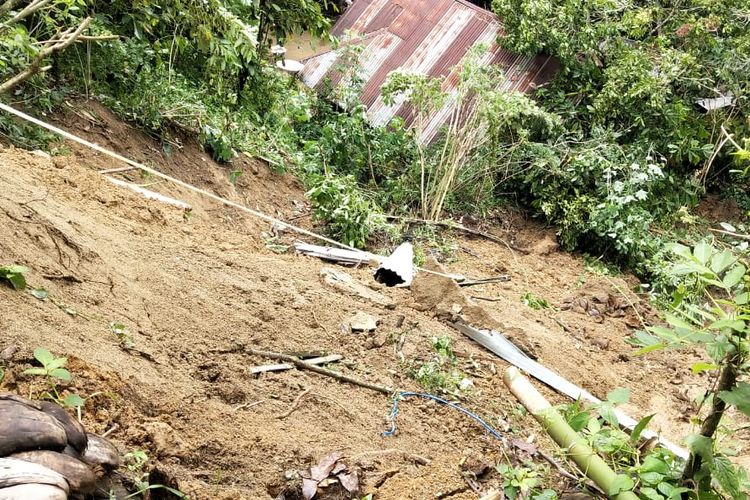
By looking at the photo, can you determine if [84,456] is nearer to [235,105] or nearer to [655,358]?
[655,358]

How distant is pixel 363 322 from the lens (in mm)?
4480

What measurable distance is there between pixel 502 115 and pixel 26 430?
7.12 m

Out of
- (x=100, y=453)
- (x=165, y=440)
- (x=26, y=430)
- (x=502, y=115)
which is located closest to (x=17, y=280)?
(x=165, y=440)

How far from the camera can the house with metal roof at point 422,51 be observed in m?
9.98

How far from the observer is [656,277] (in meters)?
8.22

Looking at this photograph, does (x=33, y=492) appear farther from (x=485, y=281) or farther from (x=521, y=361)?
(x=485, y=281)

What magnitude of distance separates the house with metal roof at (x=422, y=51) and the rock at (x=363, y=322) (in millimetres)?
5386

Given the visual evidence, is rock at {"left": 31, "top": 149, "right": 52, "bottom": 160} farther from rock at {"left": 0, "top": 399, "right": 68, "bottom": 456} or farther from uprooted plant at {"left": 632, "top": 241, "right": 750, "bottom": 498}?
uprooted plant at {"left": 632, "top": 241, "right": 750, "bottom": 498}

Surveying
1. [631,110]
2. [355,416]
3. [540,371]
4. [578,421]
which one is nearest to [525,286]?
[540,371]

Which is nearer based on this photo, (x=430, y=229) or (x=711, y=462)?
(x=711, y=462)

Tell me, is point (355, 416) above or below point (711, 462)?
below

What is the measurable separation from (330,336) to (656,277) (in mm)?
5376

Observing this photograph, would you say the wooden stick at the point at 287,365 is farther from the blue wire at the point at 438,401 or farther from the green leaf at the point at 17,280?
the green leaf at the point at 17,280

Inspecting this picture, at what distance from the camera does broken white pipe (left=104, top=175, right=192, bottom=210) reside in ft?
17.5
